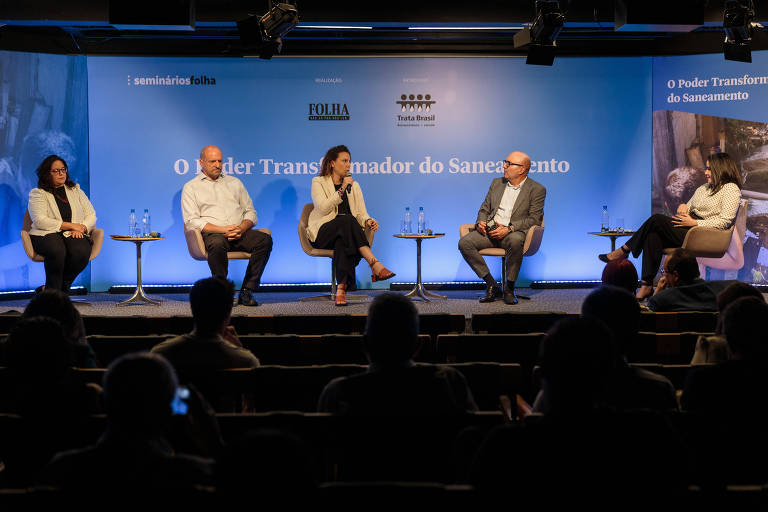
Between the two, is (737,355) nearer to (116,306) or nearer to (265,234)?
(265,234)

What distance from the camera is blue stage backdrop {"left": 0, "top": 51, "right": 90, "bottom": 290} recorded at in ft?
24.7

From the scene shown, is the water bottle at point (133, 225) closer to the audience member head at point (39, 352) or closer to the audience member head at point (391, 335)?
the audience member head at point (39, 352)

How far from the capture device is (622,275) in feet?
12.8

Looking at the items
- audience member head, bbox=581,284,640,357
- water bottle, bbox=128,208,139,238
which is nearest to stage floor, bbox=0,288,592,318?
water bottle, bbox=128,208,139,238

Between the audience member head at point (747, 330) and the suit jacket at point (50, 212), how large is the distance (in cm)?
607

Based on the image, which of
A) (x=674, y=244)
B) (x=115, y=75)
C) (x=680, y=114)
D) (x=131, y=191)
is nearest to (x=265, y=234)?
(x=131, y=191)

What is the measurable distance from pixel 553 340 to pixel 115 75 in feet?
24.4

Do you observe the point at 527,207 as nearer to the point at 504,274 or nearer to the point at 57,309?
the point at 504,274

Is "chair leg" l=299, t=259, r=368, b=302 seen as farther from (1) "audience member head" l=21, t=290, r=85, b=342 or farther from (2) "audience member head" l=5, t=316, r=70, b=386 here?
(2) "audience member head" l=5, t=316, r=70, b=386

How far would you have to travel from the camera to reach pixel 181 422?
6.36 ft

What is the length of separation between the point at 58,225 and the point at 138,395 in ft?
19.2

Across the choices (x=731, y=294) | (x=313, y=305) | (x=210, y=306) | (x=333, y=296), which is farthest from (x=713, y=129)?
(x=210, y=306)

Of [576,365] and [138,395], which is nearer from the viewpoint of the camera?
[138,395]

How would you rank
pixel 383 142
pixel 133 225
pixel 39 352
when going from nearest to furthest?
pixel 39 352 < pixel 133 225 < pixel 383 142
